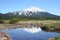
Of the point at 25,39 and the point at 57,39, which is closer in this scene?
the point at 57,39

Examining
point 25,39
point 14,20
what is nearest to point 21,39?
point 25,39

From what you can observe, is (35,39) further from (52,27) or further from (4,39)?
(52,27)

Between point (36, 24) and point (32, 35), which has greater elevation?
point (32, 35)

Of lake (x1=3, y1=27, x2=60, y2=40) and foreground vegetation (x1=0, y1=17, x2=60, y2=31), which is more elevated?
lake (x1=3, y1=27, x2=60, y2=40)

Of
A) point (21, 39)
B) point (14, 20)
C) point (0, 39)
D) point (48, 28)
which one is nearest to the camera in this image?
point (0, 39)

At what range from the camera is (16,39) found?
41500mm

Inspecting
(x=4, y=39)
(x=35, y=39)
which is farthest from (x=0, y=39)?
(x=35, y=39)

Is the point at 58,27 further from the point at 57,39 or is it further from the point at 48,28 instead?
the point at 57,39

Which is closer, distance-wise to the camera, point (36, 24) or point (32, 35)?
point (32, 35)

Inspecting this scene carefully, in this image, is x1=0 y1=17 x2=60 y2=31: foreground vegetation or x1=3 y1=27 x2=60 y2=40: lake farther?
x1=0 y1=17 x2=60 y2=31: foreground vegetation

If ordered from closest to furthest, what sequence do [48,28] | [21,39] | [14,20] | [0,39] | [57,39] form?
[57,39] < [0,39] < [21,39] < [48,28] < [14,20]

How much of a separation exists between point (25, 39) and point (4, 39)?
206 inches

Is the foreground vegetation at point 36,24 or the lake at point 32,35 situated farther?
the foreground vegetation at point 36,24

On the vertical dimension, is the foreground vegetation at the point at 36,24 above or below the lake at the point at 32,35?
below
